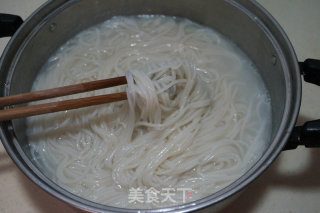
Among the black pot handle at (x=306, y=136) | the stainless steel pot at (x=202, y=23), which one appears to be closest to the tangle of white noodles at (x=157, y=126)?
the stainless steel pot at (x=202, y=23)

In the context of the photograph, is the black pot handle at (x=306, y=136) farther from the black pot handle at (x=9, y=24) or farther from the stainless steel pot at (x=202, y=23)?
the black pot handle at (x=9, y=24)

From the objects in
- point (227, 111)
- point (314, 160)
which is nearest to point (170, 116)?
point (227, 111)

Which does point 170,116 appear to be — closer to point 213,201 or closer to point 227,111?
point 227,111

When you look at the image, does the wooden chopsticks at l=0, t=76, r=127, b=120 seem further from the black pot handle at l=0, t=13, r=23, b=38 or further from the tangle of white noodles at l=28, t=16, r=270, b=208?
the black pot handle at l=0, t=13, r=23, b=38

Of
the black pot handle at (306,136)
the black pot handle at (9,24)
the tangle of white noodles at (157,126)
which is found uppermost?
the black pot handle at (9,24)

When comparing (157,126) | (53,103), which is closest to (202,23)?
(157,126)

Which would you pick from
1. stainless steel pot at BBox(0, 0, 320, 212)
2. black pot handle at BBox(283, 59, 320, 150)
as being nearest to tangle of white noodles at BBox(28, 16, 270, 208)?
stainless steel pot at BBox(0, 0, 320, 212)
